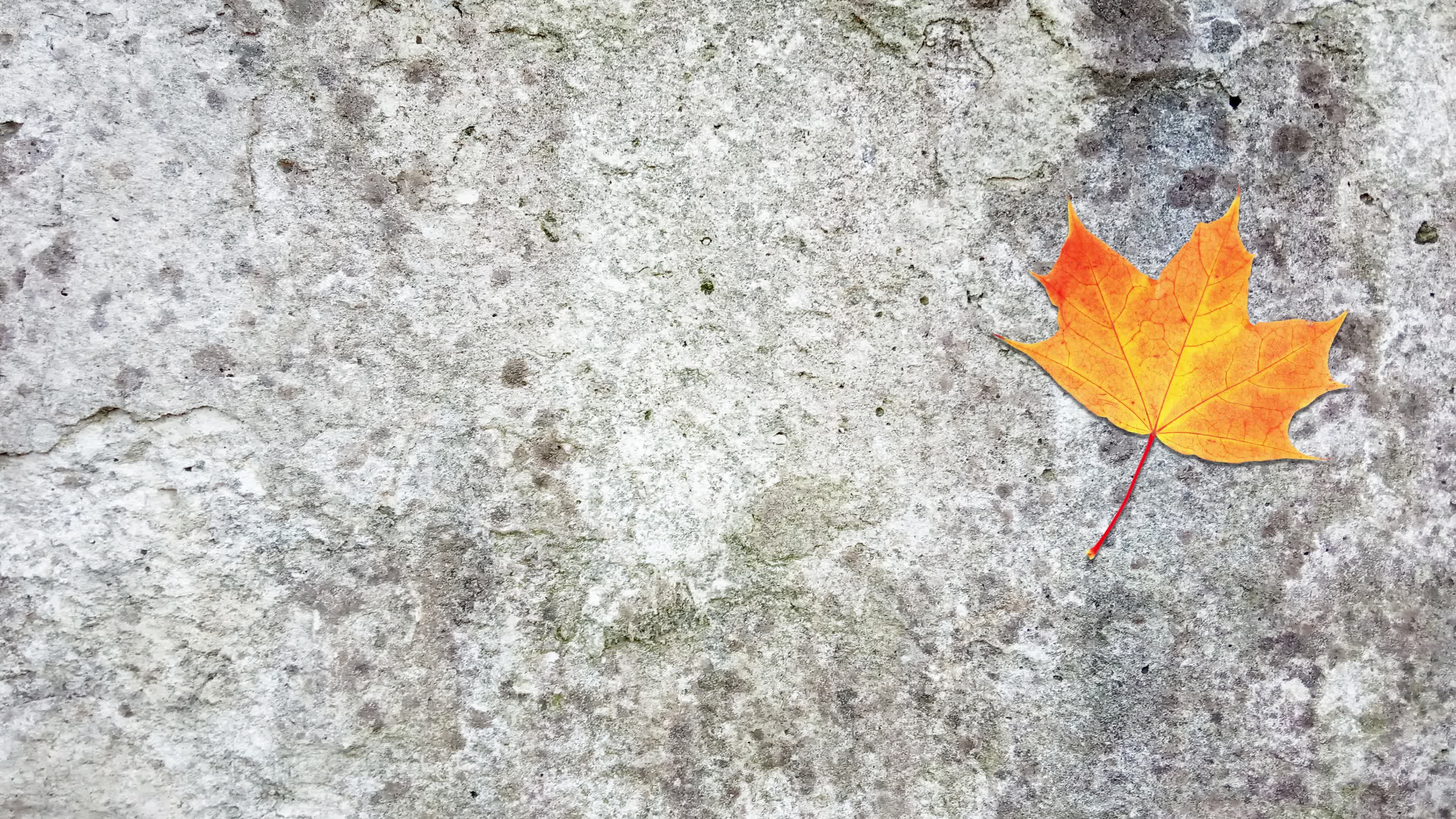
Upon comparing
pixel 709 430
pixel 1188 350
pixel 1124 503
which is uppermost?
pixel 1188 350

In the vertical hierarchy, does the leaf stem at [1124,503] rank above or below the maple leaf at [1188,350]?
below

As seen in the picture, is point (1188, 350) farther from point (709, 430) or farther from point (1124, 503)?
point (709, 430)

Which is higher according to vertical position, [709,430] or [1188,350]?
[1188,350]

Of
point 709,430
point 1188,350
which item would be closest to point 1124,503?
point 1188,350

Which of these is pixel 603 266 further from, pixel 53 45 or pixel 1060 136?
pixel 53 45
